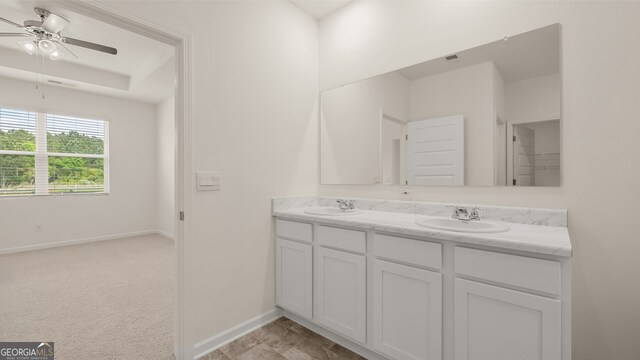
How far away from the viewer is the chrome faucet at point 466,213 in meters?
1.67

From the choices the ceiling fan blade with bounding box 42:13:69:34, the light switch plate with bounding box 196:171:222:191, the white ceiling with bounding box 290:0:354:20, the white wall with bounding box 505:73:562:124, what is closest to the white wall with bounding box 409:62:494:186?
the white wall with bounding box 505:73:562:124

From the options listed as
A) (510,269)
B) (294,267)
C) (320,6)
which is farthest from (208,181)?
(320,6)

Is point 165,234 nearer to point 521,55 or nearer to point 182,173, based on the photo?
point 182,173

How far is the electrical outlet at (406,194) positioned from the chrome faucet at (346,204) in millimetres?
409

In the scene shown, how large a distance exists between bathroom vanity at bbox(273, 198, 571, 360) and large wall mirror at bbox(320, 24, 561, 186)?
0.90ft

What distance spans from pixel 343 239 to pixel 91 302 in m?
2.49

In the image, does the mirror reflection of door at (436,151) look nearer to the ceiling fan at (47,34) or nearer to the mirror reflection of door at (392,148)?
the mirror reflection of door at (392,148)

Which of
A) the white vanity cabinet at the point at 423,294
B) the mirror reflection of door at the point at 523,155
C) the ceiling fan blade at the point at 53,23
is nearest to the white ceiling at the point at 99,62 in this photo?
the ceiling fan blade at the point at 53,23

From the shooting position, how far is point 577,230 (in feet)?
4.90

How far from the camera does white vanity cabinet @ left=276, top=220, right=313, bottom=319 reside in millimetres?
2033

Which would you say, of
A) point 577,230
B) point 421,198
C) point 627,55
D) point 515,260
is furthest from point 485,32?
point 515,260

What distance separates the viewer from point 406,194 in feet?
7.04

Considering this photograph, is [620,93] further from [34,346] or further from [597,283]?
[34,346]

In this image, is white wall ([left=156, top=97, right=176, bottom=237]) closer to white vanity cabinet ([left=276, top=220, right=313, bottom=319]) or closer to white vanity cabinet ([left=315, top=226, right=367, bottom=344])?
white vanity cabinet ([left=276, top=220, right=313, bottom=319])
